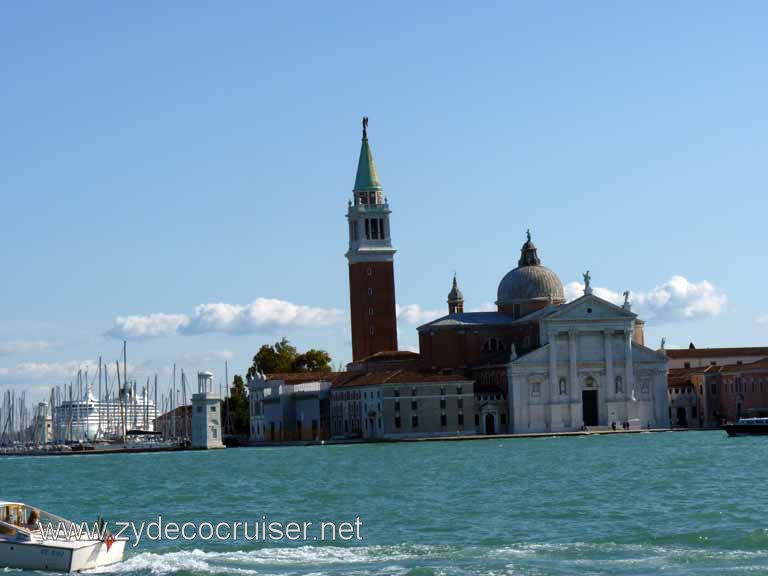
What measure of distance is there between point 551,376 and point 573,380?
1.37 m

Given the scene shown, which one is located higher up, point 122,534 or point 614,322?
point 614,322

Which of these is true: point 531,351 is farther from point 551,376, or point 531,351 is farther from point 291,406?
point 291,406

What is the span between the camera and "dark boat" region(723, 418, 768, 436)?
90.6 m

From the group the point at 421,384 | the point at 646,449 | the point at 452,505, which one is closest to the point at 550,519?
the point at 452,505

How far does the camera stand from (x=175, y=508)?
45.2 m

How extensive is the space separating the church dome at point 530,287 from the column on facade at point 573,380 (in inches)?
326

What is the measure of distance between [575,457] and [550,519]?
29357 mm

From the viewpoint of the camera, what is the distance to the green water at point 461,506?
1236 inches

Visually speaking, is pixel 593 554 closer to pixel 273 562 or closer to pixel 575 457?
pixel 273 562

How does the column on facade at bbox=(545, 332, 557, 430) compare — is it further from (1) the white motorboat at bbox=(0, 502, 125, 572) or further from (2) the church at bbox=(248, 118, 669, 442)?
(1) the white motorboat at bbox=(0, 502, 125, 572)

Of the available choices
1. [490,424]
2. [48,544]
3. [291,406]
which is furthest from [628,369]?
[48,544]

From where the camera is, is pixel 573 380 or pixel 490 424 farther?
pixel 490 424

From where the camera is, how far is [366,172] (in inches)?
4528

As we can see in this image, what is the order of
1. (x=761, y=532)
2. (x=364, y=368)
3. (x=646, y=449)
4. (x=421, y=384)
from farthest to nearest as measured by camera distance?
1. (x=364, y=368)
2. (x=421, y=384)
3. (x=646, y=449)
4. (x=761, y=532)
